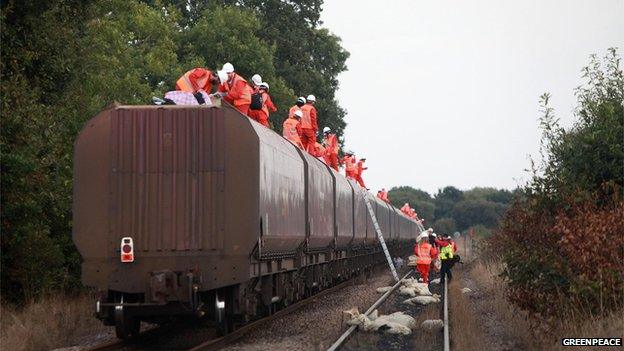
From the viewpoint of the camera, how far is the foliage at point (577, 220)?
11984 mm

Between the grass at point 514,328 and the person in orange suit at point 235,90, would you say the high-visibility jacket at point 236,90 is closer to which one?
the person in orange suit at point 235,90

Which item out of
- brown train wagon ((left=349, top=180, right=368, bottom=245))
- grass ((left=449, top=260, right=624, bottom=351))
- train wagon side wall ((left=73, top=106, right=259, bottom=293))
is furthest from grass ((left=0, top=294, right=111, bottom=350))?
brown train wagon ((left=349, top=180, right=368, bottom=245))

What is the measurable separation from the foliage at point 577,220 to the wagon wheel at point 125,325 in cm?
530

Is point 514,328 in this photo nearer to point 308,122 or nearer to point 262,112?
point 262,112

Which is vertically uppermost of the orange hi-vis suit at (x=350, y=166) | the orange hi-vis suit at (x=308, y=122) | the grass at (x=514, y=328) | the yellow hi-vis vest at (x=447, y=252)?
the orange hi-vis suit at (x=350, y=166)

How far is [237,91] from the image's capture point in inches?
625

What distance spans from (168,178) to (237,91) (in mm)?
4267

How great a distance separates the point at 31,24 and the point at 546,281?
1138cm

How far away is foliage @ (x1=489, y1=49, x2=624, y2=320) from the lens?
12.0 m

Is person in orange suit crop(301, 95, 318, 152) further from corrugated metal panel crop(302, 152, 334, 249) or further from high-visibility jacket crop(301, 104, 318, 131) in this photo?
corrugated metal panel crop(302, 152, 334, 249)

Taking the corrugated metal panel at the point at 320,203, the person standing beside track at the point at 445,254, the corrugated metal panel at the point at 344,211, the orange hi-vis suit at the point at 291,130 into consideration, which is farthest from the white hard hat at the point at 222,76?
the person standing beside track at the point at 445,254

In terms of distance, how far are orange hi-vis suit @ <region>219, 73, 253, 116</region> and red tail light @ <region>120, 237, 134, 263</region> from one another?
468 cm

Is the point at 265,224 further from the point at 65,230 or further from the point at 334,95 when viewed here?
the point at 334,95

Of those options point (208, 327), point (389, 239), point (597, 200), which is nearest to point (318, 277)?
point (208, 327)
